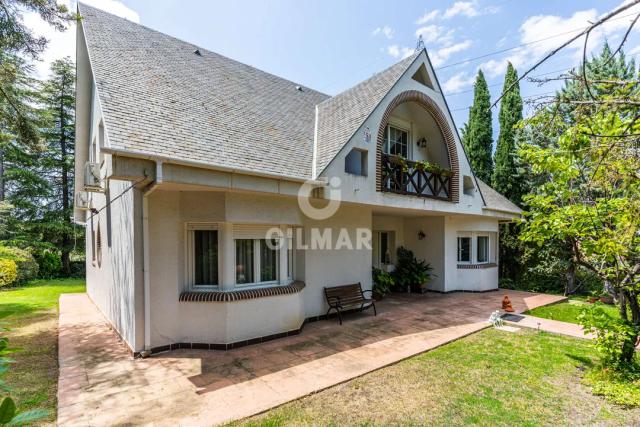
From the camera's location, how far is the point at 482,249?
17.1 meters

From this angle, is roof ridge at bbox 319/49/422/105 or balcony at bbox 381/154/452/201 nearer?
balcony at bbox 381/154/452/201

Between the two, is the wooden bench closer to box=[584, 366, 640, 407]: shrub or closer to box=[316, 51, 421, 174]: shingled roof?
box=[316, 51, 421, 174]: shingled roof

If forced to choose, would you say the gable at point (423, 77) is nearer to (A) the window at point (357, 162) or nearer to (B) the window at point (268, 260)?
(A) the window at point (357, 162)

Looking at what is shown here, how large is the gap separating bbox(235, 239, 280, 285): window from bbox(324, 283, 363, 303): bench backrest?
232 cm

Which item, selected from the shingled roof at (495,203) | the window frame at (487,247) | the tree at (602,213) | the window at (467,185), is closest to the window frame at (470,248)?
the window frame at (487,247)

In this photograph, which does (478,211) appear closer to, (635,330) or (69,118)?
(635,330)

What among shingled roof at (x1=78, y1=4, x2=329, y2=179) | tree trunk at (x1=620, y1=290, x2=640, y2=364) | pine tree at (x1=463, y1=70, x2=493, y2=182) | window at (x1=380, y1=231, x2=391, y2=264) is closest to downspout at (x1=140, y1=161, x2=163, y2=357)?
shingled roof at (x1=78, y1=4, x2=329, y2=179)

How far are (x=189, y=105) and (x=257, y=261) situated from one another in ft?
16.4

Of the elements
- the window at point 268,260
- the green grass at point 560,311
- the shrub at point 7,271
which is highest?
the window at point 268,260

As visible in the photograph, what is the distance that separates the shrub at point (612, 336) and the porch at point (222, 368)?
10.4 ft

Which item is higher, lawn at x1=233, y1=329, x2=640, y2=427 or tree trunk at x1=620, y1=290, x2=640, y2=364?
tree trunk at x1=620, y1=290, x2=640, y2=364

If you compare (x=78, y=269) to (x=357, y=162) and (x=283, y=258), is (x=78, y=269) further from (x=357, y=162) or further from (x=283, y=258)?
(x=357, y=162)

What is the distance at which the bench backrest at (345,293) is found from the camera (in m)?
10.6

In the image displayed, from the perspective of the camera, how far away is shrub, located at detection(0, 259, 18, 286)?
667 inches
